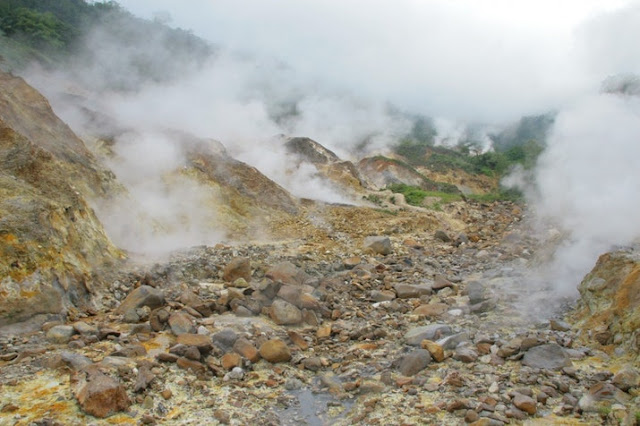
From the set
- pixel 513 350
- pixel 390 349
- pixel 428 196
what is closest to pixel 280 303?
pixel 390 349

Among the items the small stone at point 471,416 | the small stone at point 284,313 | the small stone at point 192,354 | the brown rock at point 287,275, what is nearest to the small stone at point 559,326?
the small stone at point 471,416

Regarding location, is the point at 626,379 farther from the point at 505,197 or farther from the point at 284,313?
the point at 505,197

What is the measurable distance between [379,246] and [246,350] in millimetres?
7352

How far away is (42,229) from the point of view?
747 cm

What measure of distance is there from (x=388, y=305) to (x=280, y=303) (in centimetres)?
190

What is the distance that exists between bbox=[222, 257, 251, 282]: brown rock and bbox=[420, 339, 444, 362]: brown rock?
426 cm

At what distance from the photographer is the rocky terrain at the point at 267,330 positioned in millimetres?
4949

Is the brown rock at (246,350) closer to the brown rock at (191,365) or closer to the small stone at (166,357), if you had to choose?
the brown rock at (191,365)

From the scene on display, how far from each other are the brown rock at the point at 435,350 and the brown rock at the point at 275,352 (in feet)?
5.48

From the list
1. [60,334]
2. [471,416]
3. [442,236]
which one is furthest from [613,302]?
[442,236]

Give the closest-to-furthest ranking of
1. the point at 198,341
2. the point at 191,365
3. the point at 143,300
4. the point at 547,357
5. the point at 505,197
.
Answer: the point at 547,357, the point at 191,365, the point at 198,341, the point at 143,300, the point at 505,197

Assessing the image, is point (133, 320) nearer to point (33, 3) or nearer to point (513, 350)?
point (513, 350)

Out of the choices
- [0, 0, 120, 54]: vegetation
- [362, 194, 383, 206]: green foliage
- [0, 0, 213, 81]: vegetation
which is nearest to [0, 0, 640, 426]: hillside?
[362, 194, 383, 206]: green foliage

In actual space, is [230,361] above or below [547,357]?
below
